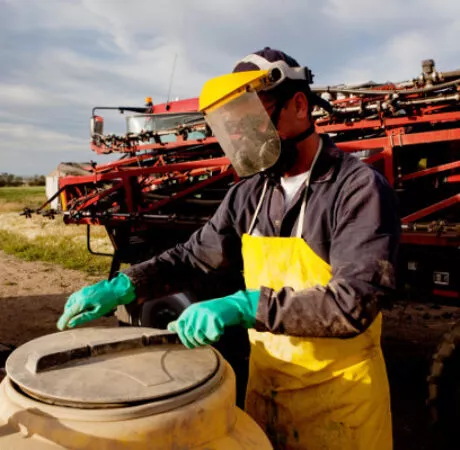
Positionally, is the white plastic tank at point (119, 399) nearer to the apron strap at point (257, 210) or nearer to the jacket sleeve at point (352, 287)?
the jacket sleeve at point (352, 287)

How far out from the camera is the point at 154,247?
15.7ft

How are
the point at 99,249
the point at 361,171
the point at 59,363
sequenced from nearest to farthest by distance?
the point at 59,363
the point at 361,171
the point at 99,249

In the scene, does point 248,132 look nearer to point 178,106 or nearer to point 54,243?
point 178,106

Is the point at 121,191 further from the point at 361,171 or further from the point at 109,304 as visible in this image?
the point at 361,171

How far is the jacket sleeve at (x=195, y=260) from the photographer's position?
1923 mm

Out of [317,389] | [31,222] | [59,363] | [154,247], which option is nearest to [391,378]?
[154,247]

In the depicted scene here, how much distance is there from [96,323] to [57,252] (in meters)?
6.11

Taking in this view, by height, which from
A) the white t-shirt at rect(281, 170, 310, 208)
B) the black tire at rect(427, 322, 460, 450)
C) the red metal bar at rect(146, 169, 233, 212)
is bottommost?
the black tire at rect(427, 322, 460, 450)

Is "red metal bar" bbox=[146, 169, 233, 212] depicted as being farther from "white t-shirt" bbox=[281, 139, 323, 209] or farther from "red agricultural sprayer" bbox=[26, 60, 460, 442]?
"white t-shirt" bbox=[281, 139, 323, 209]

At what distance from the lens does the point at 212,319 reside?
1.40 m

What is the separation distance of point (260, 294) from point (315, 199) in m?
0.37

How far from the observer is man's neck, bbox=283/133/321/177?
5.62 ft

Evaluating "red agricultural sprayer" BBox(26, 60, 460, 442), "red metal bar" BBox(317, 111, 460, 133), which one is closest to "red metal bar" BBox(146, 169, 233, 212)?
"red agricultural sprayer" BBox(26, 60, 460, 442)

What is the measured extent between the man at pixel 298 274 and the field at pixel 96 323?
6.04 ft
